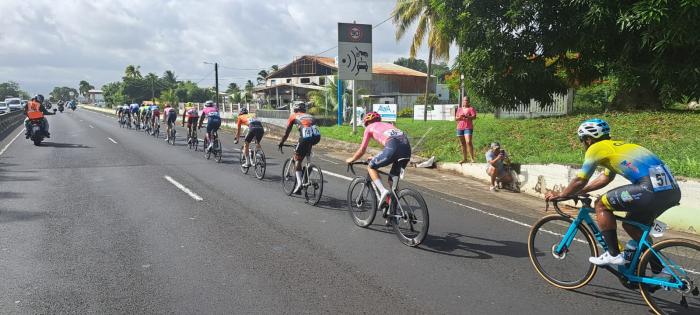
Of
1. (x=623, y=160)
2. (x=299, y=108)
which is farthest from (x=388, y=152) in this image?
(x=299, y=108)

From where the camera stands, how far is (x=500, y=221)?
782cm

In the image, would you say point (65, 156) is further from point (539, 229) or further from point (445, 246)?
point (539, 229)

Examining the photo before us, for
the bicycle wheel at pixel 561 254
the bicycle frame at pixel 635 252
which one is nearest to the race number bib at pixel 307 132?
the bicycle wheel at pixel 561 254

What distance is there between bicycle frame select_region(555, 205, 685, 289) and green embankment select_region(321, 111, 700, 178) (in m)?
4.21

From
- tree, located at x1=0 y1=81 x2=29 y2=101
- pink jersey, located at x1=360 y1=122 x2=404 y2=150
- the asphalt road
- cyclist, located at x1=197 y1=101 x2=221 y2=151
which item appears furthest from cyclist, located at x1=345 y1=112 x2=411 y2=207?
tree, located at x1=0 y1=81 x2=29 y2=101

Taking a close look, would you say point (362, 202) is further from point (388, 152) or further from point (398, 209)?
point (388, 152)

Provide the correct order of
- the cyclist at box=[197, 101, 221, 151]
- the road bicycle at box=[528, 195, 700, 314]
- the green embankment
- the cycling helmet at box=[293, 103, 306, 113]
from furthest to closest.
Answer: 1. the cyclist at box=[197, 101, 221, 151]
2. the green embankment
3. the cycling helmet at box=[293, 103, 306, 113]
4. the road bicycle at box=[528, 195, 700, 314]

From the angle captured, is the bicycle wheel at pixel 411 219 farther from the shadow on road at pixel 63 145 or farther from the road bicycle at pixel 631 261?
the shadow on road at pixel 63 145

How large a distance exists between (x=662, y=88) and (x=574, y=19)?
10.5 feet

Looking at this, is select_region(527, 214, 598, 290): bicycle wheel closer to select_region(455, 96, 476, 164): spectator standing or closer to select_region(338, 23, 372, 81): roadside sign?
select_region(455, 96, 476, 164): spectator standing

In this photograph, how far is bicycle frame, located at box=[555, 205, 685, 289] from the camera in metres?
4.22

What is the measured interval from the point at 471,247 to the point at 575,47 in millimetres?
11923

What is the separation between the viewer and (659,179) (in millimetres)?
4270

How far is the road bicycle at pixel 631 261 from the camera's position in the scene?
13.8ft
